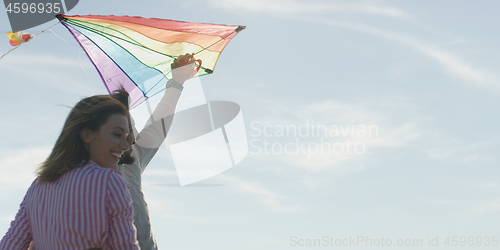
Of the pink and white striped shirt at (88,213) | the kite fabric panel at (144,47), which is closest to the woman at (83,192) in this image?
the pink and white striped shirt at (88,213)

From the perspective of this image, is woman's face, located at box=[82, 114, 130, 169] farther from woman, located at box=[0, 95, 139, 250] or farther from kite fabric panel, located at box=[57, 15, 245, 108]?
kite fabric panel, located at box=[57, 15, 245, 108]

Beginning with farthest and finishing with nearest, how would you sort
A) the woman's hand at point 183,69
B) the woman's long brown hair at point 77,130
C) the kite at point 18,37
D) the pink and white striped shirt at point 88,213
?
the kite at point 18,37 < the woman's hand at point 183,69 < the woman's long brown hair at point 77,130 < the pink and white striped shirt at point 88,213

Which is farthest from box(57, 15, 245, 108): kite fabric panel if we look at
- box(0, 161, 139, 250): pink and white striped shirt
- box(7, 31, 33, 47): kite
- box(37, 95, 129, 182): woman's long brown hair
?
box(0, 161, 139, 250): pink and white striped shirt

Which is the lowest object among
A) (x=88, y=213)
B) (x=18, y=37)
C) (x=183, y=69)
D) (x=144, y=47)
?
(x=88, y=213)

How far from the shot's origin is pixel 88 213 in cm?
184

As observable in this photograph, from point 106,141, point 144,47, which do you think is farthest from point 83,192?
point 144,47

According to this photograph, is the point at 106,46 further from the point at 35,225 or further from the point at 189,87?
the point at 35,225

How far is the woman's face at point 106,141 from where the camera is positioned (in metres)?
2.05

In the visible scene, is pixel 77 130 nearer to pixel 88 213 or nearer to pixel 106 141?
pixel 106 141

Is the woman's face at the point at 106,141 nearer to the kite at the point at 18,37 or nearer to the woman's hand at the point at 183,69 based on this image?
the woman's hand at the point at 183,69

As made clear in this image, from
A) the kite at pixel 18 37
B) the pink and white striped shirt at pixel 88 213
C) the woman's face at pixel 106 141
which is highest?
the kite at pixel 18 37

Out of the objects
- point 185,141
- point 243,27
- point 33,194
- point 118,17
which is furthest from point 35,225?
point 185,141

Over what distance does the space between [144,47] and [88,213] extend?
3.55 meters

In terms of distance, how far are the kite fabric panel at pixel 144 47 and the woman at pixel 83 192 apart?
298cm
